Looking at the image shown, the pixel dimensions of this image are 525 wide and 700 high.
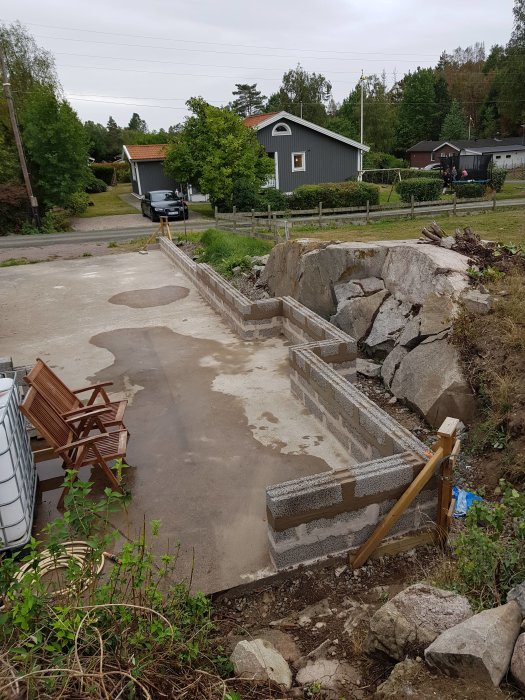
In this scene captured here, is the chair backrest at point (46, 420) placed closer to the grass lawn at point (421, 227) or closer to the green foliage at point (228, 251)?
the green foliage at point (228, 251)

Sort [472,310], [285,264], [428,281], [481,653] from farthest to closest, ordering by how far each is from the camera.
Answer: [285,264] → [428,281] → [472,310] → [481,653]

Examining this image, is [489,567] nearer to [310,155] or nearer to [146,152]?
[310,155]

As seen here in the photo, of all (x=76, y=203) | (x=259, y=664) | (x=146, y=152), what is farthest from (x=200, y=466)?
(x=146, y=152)

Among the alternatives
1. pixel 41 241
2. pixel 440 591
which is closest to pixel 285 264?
pixel 440 591

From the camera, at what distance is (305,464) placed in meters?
4.82

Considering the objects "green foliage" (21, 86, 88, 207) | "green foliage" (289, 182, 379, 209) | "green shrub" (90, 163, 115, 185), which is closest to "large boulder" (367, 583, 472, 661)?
"green foliage" (289, 182, 379, 209)

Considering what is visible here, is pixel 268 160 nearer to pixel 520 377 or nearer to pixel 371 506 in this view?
pixel 520 377

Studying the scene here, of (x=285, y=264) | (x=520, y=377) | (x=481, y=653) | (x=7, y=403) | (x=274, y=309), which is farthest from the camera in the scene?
(x=285, y=264)

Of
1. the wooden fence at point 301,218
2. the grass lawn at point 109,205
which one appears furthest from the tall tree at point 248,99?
the wooden fence at point 301,218

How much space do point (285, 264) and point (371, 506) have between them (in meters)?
6.79

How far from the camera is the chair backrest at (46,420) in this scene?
4070mm

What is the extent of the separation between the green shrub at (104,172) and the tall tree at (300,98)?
2150cm

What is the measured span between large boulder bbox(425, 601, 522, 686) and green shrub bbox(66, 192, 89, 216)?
30081 mm

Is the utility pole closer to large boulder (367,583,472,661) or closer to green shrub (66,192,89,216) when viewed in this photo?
green shrub (66,192,89,216)
